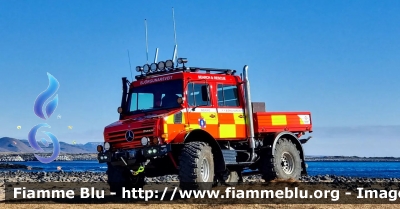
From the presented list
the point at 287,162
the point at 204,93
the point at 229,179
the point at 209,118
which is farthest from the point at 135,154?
the point at 287,162

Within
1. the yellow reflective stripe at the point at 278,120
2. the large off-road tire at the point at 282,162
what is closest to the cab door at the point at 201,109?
the large off-road tire at the point at 282,162

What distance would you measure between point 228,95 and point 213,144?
1.74 meters

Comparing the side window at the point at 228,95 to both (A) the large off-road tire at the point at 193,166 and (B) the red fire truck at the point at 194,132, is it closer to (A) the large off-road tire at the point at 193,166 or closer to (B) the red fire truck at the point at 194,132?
(B) the red fire truck at the point at 194,132

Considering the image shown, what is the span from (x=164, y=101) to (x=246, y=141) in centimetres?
Result: 275

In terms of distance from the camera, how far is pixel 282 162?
15.0 metres

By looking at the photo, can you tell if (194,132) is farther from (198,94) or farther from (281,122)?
(281,122)

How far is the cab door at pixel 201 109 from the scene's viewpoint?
492 inches

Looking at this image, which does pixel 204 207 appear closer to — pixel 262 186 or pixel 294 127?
pixel 262 186

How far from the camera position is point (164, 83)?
1301 cm

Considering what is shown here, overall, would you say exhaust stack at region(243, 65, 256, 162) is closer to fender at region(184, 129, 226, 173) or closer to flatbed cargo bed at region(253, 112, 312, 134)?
flatbed cargo bed at region(253, 112, 312, 134)

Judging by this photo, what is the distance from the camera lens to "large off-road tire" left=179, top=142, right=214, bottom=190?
444 inches

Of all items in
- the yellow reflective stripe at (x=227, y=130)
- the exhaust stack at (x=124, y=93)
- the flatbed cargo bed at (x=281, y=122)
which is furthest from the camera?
the flatbed cargo bed at (x=281, y=122)

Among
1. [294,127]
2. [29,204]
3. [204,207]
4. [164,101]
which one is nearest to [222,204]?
[204,207]

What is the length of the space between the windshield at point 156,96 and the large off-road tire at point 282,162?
3495mm
